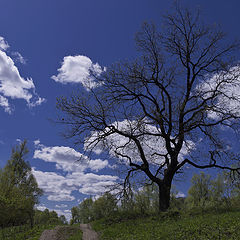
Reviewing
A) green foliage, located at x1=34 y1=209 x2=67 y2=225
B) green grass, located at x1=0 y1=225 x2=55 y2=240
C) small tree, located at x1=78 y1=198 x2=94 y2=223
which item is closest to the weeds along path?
green grass, located at x1=0 y1=225 x2=55 y2=240

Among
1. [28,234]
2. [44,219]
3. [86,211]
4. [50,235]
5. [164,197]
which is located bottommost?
[44,219]

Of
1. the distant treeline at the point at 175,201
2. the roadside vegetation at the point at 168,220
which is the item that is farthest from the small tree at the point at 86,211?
the roadside vegetation at the point at 168,220

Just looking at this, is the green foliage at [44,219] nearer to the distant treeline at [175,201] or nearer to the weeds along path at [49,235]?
the distant treeline at [175,201]

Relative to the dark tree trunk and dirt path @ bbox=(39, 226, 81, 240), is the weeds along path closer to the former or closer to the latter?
dirt path @ bbox=(39, 226, 81, 240)

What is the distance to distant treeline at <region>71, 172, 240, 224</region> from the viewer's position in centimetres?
1566

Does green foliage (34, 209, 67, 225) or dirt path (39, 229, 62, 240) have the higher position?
dirt path (39, 229, 62, 240)

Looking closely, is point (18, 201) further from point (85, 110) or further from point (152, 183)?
point (152, 183)

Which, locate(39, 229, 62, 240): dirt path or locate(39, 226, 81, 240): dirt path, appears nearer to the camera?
locate(39, 229, 62, 240): dirt path

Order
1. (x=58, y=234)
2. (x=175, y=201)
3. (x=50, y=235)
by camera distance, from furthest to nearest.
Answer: (x=175, y=201), (x=58, y=234), (x=50, y=235)

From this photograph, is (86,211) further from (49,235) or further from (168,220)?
(168,220)

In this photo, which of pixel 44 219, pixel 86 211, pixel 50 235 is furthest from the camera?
pixel 44 219

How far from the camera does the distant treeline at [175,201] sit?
15.7 meters

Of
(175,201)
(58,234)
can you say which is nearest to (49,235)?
(58,234)

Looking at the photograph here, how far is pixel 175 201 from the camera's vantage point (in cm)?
4244
